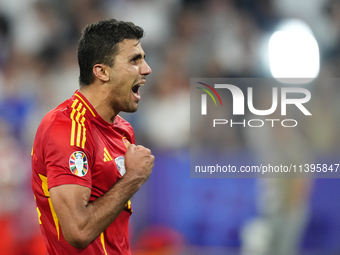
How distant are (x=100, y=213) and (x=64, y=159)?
293mm

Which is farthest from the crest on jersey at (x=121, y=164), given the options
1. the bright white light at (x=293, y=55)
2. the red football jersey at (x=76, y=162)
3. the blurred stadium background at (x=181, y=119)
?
the bright white light at (x=293, y=55)

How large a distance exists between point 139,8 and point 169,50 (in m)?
0.59

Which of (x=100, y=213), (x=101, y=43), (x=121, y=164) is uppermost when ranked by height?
(x=101, y=43)

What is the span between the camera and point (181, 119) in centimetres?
429

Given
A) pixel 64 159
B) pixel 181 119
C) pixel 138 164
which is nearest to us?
pixel 64 159

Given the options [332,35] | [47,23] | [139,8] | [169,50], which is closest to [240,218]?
[169,50]

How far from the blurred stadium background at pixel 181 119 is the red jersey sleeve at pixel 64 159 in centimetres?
244

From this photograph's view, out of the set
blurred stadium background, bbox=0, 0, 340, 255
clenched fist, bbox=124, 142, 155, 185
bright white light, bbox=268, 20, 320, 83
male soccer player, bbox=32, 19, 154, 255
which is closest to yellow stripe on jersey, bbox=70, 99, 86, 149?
male soccer player, bbox=32, 19, 154, 255

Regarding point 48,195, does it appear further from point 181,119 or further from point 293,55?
point 293,55

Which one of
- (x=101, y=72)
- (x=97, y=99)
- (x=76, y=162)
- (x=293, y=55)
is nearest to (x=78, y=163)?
(x=76, y=162)

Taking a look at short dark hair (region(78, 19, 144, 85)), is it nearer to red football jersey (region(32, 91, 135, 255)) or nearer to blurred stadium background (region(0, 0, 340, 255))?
red football jersey (region(32, 91, 135, 255))

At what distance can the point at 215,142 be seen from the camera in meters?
4.27

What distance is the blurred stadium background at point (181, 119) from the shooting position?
4.10m

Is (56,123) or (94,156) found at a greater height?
(56,123)
